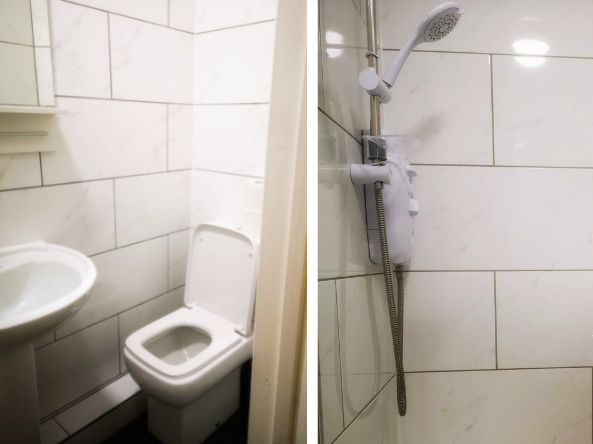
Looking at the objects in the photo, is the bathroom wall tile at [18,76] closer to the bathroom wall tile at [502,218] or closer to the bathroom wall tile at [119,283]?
the bathroom wall tile at [119,283]

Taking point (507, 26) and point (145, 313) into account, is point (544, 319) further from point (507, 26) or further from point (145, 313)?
point (145, 313)

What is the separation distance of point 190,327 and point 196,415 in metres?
0.26

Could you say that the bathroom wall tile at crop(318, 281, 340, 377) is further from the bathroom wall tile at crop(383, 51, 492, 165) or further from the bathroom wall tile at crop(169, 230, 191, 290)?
the bathroom wall tile at crop(169, 230, 191, 290)

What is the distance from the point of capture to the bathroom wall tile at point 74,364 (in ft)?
2.58

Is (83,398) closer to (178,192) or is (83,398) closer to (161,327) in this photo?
(161,327)

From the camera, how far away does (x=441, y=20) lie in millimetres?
681

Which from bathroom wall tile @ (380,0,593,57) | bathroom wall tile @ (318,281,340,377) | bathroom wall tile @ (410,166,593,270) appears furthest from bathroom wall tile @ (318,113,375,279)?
bathroom wall tile @ (380,0,593,57)

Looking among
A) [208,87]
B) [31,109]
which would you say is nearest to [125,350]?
[31,109]

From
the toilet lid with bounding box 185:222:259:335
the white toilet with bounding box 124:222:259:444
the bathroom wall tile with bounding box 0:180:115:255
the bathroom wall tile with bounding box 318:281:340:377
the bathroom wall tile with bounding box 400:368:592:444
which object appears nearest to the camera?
the bathroom wall tile with bounding box 318:281:340:377

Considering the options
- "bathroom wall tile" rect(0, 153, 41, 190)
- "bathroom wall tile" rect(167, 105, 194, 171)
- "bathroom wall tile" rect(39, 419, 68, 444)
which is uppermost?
"bathroom wall tile" rect(167, 105, 194, 171)

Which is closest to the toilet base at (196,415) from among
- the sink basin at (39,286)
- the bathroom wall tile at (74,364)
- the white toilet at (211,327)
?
the white toilet at (211,327)

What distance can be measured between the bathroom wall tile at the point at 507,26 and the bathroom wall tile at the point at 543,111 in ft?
0.10

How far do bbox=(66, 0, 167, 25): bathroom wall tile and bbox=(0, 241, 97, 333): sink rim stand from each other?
0.44m

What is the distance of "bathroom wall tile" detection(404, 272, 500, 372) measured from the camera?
3.02 feet
